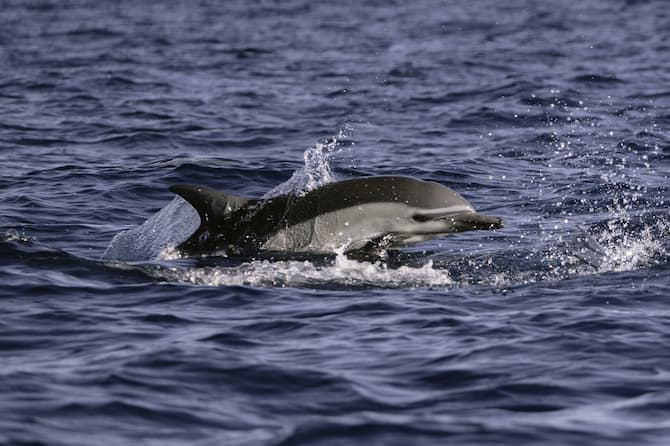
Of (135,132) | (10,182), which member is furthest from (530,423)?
(135,132)

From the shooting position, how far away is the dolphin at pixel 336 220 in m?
13.2

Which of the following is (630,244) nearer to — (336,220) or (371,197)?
(371,197)

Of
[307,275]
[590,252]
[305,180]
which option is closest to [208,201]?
[307,275]

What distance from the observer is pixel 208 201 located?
42.2ft

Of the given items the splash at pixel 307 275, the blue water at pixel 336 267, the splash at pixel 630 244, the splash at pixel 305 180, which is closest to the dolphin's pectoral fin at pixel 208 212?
the blue water at pixel 336 267

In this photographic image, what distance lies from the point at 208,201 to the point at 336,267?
Result: 1381 mm

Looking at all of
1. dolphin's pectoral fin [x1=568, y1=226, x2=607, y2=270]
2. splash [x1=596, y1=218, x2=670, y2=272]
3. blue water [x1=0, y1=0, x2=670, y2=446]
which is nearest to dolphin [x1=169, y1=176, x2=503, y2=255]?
blue water [x1=0, y1=0, x2=670, y2=446]

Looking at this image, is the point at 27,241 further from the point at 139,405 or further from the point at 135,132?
the point at 135,132

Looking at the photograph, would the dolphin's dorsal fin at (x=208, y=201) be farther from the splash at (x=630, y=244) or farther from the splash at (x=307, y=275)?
the splash at (x=630, y=244)

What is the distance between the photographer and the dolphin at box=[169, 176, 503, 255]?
1321 cm

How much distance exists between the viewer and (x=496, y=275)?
12.9m

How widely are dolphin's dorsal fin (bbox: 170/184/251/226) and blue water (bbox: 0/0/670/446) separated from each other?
1.50ft

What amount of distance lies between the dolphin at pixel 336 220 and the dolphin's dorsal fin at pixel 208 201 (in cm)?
2

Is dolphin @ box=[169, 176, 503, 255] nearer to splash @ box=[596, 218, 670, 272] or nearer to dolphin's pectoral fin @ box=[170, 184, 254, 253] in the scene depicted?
dolphin's pectoral fin @ box=[170, 184, 254, 253]
